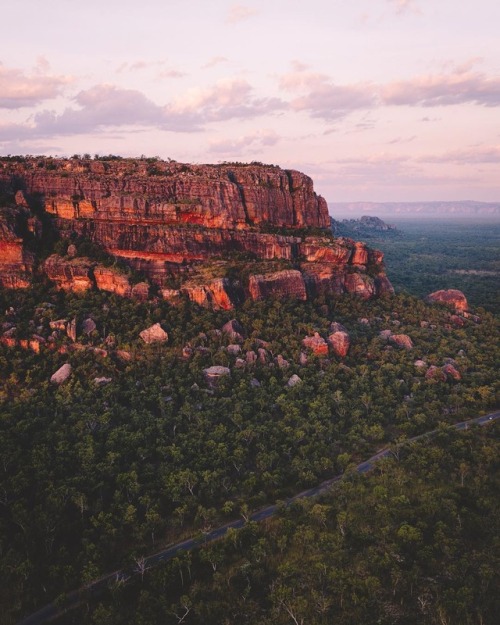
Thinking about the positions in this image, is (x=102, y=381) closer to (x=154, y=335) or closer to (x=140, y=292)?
(x=154, y=335)

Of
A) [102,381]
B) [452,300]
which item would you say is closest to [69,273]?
[102,381]

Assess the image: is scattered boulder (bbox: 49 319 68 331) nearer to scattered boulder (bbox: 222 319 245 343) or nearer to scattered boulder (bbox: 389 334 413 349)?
scattered boulder (bbox: 222 319 245 343)

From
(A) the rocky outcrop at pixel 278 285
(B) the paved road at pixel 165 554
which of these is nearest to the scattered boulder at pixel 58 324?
(A) the rocky outcrop at pixel 278 285

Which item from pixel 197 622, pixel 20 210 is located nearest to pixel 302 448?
pixel 197 622

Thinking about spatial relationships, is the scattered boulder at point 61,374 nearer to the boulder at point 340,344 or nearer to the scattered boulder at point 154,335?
the scattered boulder at point 154,335

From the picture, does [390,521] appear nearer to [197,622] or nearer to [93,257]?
[197,622]

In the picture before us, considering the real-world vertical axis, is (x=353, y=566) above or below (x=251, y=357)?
below
